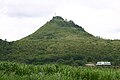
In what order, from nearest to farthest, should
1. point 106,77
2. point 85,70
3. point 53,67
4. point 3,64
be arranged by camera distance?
point 106,77, point 85,70, point 53,67, point 3,64

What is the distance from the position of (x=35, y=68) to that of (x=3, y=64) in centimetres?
311

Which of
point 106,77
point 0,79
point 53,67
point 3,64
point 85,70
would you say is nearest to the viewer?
point 0,79

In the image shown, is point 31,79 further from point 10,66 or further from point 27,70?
point 10,66

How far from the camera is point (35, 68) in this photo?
19.9 metres

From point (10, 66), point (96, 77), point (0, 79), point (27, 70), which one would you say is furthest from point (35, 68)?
point (0, 79)

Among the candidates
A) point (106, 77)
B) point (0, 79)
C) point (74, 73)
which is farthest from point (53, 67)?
point (0, 79)

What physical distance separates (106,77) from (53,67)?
4077mm

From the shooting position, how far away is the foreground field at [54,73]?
15844 millimetres

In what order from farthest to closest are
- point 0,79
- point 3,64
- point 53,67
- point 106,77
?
point 3,64, point 53,67, point 106,77, point 0,79

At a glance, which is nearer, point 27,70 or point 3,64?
point 27,70

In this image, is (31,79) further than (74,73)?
No

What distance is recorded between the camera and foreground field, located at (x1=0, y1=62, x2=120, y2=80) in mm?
15844

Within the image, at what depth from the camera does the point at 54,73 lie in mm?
18312

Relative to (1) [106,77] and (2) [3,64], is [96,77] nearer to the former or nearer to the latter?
(1) [106,77]
